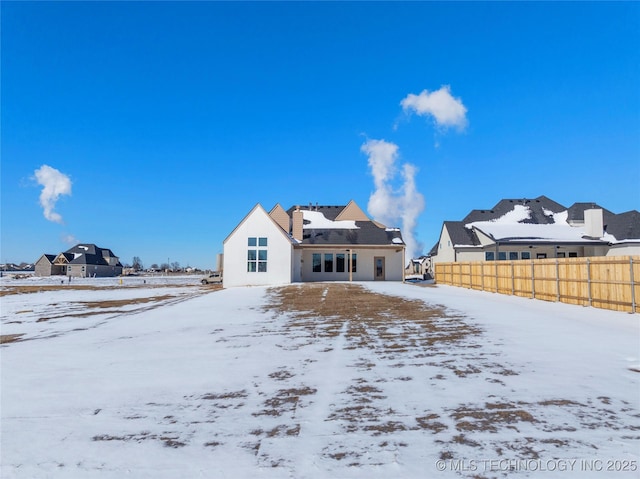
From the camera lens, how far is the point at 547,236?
26.3 metres

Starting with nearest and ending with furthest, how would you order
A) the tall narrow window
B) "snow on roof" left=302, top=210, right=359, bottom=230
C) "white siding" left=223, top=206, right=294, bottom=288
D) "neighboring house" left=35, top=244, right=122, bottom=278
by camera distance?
"white siding" left=223, top=206, right=294, bottom=288 → the tall narrow window → "snow on roof" left=302, top=210, right=359, bottom=230 → "neighboring house" left=35, top=244, right=122, bottom=278

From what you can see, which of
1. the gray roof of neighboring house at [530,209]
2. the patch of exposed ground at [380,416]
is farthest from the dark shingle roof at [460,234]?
the patch of exposed ground at [380,416]

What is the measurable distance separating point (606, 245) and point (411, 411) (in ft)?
97.2

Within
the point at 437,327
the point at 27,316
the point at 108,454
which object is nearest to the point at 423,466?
the point at 108,454

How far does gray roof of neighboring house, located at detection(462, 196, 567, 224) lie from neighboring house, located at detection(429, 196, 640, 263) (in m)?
0.10

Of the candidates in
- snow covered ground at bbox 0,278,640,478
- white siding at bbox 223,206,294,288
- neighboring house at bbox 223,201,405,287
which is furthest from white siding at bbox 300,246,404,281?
snow covered ground at bbox 0,278,640,478

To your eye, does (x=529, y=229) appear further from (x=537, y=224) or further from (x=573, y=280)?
(x=573, y=280)

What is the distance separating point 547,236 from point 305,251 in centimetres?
1831

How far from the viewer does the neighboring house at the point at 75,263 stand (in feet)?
207

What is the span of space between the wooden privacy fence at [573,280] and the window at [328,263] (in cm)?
1295

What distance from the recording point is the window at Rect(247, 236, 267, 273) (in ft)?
81.6

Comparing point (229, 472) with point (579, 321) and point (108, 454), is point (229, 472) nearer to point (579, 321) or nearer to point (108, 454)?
point (108, 454)

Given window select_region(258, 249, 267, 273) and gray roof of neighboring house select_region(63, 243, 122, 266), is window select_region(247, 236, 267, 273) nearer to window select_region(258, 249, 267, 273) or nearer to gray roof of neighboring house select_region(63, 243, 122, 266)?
window select_region(258, 249, 267, 273)

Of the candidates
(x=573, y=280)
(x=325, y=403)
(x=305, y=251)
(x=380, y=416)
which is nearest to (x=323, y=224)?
(x=305, y=251)
